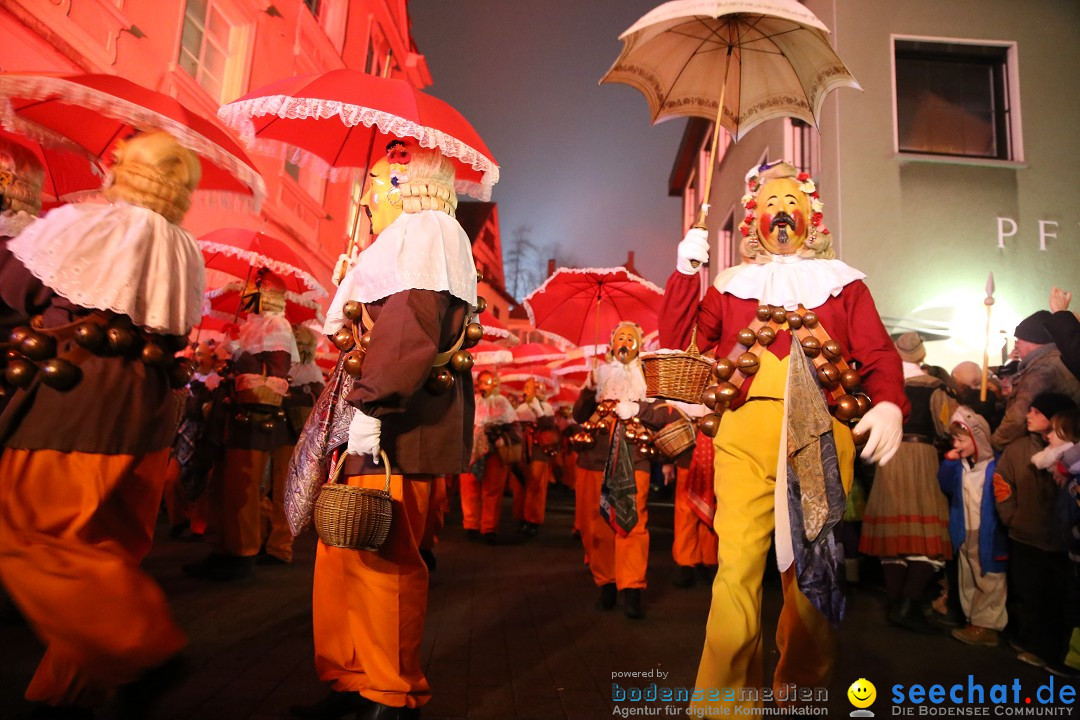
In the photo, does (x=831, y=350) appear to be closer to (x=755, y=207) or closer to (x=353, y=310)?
(x=755, y=207)

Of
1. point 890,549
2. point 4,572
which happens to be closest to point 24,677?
point 4,572

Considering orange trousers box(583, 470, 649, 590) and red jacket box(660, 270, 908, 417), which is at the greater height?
red jacket box(660, 270, 908, 417)

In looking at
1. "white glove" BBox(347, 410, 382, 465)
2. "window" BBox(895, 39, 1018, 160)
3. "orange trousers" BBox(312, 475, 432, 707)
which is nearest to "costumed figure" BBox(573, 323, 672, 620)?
"orange trousers" BBox(312, 475, 432, 707)

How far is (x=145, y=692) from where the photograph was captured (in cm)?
222

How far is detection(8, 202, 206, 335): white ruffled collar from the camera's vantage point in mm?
2404

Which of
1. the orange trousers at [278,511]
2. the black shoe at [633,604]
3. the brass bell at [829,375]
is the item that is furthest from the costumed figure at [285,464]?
the brass bell at [829,375]

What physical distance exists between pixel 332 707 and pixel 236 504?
3177 millimetres

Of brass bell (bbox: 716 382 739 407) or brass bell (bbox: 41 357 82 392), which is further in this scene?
brass bell (bbox: 716 382 739 407)

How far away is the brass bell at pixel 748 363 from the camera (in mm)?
2842

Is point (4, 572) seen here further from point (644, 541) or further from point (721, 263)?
point (721, 263)

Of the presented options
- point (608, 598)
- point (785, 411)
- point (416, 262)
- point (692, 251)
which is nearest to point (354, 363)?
point (416, 262)

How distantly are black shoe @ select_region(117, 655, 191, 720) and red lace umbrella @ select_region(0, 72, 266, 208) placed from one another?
2.03m

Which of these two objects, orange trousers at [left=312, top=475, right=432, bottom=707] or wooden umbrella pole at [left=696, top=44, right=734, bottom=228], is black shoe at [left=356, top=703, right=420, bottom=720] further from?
wooden umbrella pole at [left=696, top=44, right=734, bottom=228]

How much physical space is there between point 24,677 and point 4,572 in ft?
3.71
